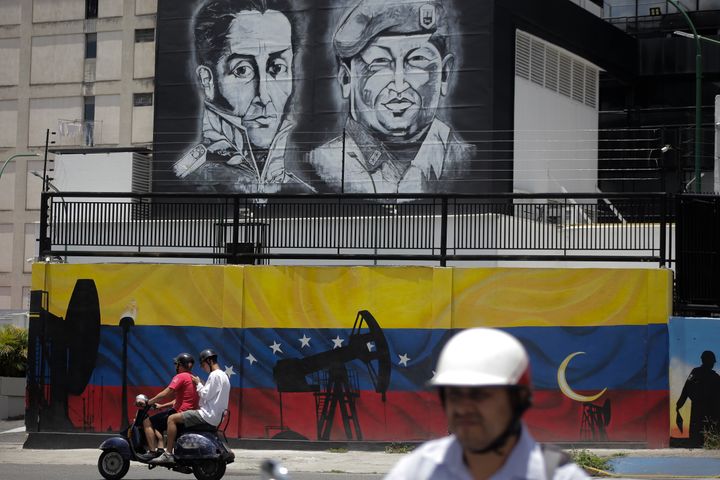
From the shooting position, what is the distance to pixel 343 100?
3341 centimetres

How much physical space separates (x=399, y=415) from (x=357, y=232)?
3.38 metres

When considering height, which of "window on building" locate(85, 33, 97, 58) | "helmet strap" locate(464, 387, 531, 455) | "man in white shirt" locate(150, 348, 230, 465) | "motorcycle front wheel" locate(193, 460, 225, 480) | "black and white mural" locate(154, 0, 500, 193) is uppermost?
"window on building" locate(85, 33, 97, 58)

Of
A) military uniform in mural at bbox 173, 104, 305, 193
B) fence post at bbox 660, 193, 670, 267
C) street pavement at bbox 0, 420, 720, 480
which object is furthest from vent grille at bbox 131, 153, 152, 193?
fence post at bbox 660, 193, 670, 267

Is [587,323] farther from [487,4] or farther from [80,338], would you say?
[487,4]

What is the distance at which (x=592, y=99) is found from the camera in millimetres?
38188

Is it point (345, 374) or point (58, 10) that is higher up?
point (58, 10)

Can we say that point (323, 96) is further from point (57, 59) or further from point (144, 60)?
point (57, 59)

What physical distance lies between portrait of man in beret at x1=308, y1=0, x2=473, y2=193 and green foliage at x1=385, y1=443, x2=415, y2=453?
1295cm

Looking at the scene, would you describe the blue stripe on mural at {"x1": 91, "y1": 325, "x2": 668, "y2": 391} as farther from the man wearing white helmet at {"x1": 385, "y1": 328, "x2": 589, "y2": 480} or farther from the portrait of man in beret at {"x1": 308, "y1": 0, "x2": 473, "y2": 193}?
the man wearing white helmet at {"x1": 385, "y1": 328, "x2": 589, "y2": 480}

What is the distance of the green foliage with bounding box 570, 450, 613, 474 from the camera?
17016 millimetres

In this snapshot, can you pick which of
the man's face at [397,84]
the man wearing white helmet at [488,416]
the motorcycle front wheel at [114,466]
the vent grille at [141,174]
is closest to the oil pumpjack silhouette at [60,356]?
the motorcycle front wheel at [114,466]

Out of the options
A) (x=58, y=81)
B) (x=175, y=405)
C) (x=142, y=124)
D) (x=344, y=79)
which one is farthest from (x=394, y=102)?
(x=58, y=81)

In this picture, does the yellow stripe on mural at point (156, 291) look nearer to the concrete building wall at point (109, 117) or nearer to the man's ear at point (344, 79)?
the man's ear at point (344, 79)

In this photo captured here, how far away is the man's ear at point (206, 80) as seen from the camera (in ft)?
114
